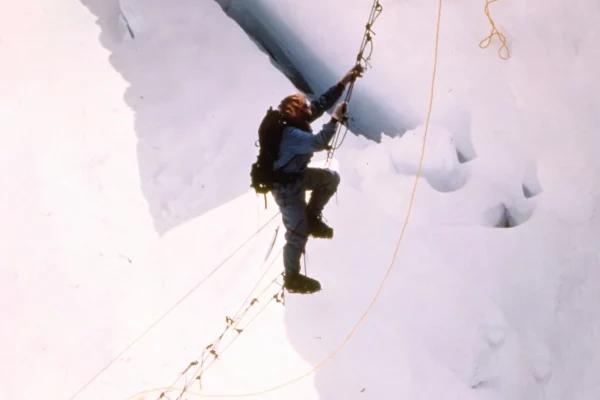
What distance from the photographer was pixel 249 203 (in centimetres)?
259

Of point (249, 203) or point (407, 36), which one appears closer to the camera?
point (407, 36)

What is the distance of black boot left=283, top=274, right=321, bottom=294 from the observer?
2.13 metres

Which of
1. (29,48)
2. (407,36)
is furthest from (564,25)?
(29,48)

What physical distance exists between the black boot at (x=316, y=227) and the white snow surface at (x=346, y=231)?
139 mm

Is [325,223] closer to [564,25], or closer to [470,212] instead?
[470,212]

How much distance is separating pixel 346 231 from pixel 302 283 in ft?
1.19

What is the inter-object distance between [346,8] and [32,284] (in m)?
2.21

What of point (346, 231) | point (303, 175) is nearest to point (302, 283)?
point (346, 231)

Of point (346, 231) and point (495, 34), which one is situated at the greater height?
point (495, 34)

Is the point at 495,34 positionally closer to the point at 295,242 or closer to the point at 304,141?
the point at 304,141

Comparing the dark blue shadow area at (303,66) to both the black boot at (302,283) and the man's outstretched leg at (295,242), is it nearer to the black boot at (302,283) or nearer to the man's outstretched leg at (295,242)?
the man's outstretched leg at (295,242)

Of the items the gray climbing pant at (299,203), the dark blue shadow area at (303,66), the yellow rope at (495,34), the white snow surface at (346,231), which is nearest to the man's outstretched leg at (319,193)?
the gray climbing pant at (299,203)

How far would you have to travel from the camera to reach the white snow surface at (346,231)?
6.58ft

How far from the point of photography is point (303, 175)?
6.55ft
